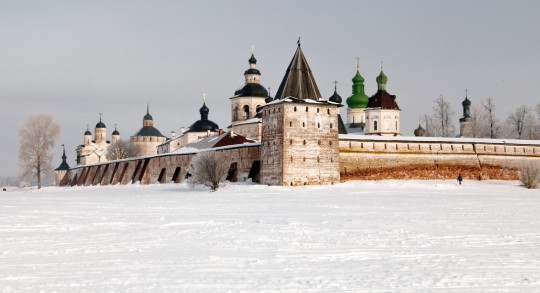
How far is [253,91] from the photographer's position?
173 ft

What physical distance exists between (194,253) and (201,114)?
50.0 m

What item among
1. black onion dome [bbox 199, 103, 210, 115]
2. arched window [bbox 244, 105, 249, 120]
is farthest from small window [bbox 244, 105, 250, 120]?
black onion dome [bbox 199, 103, 210, 115]

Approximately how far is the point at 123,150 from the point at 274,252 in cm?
6450

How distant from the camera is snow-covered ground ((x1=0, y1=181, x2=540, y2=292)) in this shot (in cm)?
629

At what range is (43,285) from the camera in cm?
633

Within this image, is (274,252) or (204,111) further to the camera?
(204,111)

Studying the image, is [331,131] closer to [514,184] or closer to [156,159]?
[514,184]

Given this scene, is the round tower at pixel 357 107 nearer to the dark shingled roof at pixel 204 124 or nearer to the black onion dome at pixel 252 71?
the black onion dome at pixel 252 71

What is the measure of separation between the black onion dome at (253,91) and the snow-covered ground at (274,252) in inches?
1530

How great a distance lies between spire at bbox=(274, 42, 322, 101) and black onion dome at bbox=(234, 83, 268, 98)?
71.9ft

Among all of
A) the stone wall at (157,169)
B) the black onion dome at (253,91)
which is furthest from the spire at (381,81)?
the stone wall at (157,169)

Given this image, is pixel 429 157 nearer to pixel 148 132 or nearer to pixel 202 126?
pixel 202 126

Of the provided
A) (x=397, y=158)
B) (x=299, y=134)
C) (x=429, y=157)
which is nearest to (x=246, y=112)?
(x=397, y=158)

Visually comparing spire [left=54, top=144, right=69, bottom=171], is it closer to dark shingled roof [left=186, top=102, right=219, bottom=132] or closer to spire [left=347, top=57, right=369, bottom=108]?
dark shingled roof [left=186, top=102, right=219, bottom=132]
